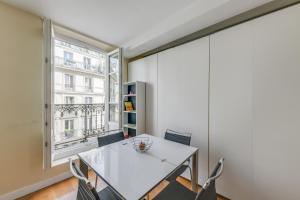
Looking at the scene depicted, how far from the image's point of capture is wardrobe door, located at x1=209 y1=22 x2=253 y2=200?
5.30ft

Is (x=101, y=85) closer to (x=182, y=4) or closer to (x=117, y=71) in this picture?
(x=117, y=71)

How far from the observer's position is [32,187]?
1.91 metres

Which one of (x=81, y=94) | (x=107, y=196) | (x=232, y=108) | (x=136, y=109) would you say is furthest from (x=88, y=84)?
(x=232, y=108)

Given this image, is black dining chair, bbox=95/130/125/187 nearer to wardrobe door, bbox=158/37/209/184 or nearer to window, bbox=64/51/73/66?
wardrobe door, bbox=158/37/209/184

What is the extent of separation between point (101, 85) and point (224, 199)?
120 inches

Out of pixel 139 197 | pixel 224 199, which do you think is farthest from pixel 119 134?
pixel 224 199

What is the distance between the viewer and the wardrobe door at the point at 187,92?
2.01 meters

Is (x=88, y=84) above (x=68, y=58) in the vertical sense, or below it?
below

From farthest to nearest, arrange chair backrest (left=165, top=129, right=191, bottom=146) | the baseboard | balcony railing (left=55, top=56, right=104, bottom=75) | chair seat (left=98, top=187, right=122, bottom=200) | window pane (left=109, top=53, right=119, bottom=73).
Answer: window pane (left=109, top=53, right=119, bottom=73), balcony railing (left=55, top=56, right=104, bottom=75), chair backrest (left=165, top=129, right=191, bottom=146), the baseboard, chair seat (left=98, top=187, right=122, bottom=200)

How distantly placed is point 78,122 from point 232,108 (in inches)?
116

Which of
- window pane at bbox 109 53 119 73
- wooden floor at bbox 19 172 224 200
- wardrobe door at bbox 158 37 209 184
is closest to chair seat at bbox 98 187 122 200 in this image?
wooden floor at bbox 19 172 224 200

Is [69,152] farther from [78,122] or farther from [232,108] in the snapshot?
[232,108]

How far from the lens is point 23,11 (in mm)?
1845

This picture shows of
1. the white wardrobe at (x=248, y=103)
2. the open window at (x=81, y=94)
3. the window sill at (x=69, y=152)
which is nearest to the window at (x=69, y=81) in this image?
the open window at (x=81, y=94)
